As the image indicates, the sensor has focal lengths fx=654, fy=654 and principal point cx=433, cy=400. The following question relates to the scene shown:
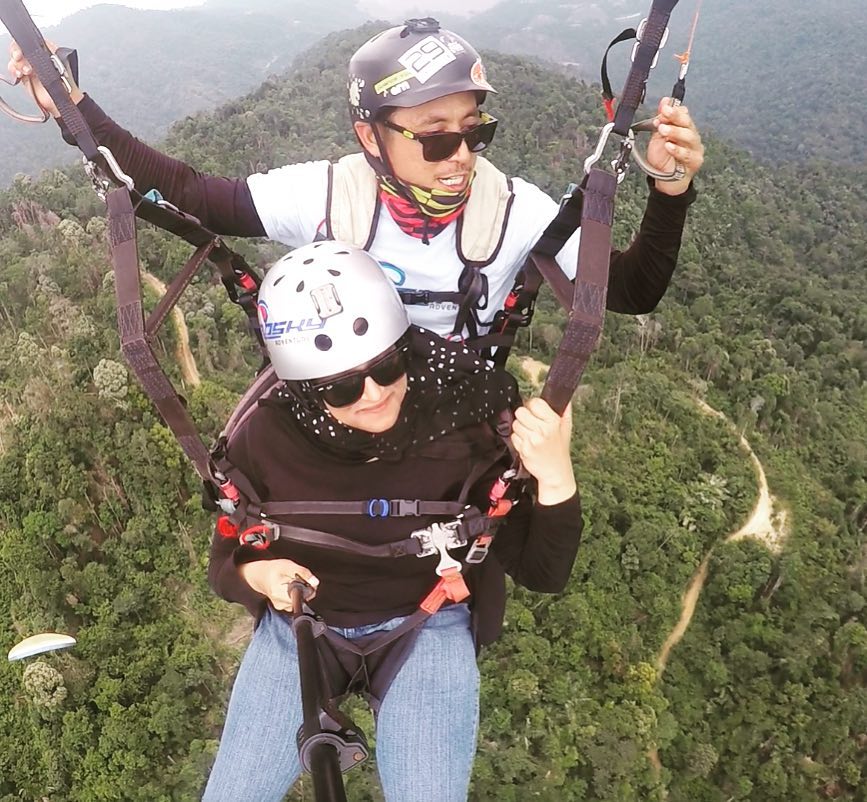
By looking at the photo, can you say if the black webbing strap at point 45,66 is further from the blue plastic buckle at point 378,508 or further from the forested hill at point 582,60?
the forested hill at point 582,60

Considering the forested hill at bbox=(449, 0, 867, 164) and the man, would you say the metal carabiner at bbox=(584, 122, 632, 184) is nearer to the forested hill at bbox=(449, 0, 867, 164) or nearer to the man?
the man

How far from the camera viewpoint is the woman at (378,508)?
2.32 m

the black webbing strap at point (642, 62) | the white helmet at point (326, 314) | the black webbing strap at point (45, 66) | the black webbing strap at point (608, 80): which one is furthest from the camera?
the white helmet at point (326, 314)

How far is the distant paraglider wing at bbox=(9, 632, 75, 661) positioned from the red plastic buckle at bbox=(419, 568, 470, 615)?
29.8ft

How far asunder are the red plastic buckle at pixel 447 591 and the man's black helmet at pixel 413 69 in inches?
Answer: 70.8

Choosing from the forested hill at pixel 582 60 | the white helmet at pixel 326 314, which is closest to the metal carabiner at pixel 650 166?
the white helmet at pixel 326 314

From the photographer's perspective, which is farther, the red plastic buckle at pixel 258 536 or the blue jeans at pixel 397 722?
the blue jeans at pixel 397 722

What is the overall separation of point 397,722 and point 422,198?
214 cm

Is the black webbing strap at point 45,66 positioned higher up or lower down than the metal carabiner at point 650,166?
higher up

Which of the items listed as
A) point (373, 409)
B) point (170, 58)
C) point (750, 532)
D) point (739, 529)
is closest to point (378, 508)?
point (373, 409)

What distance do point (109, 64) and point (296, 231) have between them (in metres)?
107

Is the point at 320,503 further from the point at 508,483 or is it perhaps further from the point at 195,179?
the point at 195,179

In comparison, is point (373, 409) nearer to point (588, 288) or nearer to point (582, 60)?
point (588, 288)

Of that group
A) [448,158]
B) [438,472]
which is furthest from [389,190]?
[438,472]
